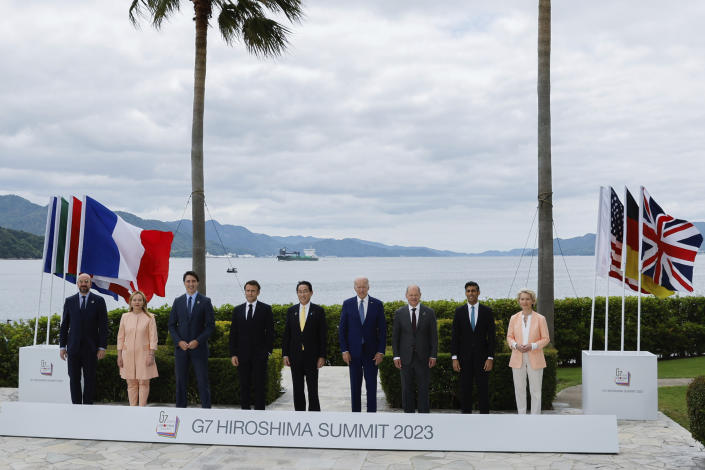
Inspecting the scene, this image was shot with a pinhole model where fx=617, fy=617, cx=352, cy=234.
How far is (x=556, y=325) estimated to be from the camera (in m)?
15.0

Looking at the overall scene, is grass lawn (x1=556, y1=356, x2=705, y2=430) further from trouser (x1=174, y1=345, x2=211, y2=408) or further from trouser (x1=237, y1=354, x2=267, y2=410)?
trouser (x1=174, y1=345, x2=211, y2=408)

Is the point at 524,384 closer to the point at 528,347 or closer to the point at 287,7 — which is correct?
the point at 528,347

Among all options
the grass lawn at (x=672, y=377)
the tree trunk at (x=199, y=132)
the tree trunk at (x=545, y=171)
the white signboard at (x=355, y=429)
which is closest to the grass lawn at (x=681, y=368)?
the grass lawn at (x=672, y=377)

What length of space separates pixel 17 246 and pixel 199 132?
117 metres

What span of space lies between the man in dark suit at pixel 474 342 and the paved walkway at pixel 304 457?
54.3 inches

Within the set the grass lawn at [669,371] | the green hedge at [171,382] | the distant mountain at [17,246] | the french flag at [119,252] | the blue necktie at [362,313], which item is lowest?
the grass lawn at [669,371]

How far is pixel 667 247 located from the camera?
9.68 m

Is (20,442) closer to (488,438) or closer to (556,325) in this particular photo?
(488,438)

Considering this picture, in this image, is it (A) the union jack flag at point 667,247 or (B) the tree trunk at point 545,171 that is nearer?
(A) the union jack flag at point 667,247

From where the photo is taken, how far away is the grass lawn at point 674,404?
9003mm

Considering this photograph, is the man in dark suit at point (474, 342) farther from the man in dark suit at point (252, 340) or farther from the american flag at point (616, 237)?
the american flag at point (616, 237)

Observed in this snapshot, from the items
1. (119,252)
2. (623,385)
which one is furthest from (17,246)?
(623,385)

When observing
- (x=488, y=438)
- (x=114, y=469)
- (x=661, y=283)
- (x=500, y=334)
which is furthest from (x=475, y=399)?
(x=114, y=469)

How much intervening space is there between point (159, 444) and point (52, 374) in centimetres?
322
